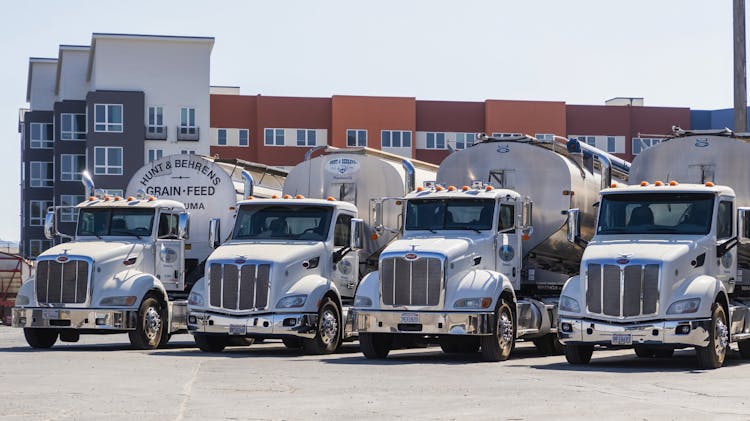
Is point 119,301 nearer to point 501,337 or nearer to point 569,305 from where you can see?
point 501,337

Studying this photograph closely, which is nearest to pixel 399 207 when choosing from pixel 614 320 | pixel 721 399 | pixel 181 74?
pixel 614 320

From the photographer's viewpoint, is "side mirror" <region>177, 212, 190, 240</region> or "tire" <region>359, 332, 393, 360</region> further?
"side mirror" <region>177, 212, 190, 240</region>

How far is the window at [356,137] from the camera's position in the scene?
92688 millimetres

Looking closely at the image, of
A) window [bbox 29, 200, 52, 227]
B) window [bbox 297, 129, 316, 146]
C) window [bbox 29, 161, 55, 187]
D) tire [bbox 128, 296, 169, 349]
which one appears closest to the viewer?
tire [bbox 128, 296, 169, 349]

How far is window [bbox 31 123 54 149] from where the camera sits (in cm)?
10181

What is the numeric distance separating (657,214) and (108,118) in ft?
229

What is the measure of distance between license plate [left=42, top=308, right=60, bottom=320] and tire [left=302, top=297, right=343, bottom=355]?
16.2 ft

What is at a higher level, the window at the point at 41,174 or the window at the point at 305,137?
the window at the point at 305,137

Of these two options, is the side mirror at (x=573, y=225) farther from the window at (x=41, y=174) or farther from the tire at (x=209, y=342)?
the window at (x=41, y=174)

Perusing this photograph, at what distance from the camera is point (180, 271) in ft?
95.8

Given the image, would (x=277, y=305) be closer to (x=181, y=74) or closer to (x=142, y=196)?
(x=142, y=196)

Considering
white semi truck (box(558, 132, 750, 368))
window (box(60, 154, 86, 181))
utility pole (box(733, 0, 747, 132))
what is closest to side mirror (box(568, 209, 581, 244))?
white semi truck (box(558, 132, 750, 368))

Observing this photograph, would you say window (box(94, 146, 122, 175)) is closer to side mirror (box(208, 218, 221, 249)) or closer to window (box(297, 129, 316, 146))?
window (box(297, 129, 316, 146))

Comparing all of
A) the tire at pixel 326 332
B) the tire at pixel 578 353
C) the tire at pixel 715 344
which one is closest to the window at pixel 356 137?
the tire at pixel 326 332
